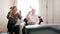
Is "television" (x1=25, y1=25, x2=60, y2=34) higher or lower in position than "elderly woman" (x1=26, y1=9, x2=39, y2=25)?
lower

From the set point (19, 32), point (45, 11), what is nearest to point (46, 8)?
point (45, 11)

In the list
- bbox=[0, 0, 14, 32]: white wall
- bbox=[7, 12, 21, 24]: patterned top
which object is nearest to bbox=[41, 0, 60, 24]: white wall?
bbox=[7, 12, 21, 24]: patterned top

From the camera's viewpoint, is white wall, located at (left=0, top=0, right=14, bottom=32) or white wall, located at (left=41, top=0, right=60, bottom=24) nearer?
white wall, located at (left=0, top=0, right=14, bottom=32)

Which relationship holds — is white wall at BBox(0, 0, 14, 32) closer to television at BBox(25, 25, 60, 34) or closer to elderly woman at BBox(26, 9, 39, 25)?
elderly woman at BBox(26, 9, 39, 25)

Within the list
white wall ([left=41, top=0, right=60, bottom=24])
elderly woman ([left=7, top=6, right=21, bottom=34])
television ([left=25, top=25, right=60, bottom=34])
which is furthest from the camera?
white wall ([left=41, top=0, right=60, bottom=24])

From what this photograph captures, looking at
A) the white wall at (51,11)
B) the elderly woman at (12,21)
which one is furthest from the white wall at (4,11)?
the white wall at (51,11)

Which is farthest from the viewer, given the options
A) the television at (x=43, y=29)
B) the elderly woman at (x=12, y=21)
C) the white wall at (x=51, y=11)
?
the white wall at (x=51, y=11)

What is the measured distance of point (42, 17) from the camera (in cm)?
229

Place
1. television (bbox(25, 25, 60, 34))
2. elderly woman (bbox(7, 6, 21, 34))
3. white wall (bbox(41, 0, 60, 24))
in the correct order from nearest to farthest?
television (bbox(25, 25, 60, 34)) → elderly woman (bbox(7, 6, 21, 34)) → white wall (bbox(41, 0, 60, 24))

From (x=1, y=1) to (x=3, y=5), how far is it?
0.08 meters

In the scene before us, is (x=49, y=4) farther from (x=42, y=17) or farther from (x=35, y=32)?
(x=35, y=32)

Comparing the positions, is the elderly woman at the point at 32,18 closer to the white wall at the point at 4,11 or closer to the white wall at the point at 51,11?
the white wall at the point at 51,11

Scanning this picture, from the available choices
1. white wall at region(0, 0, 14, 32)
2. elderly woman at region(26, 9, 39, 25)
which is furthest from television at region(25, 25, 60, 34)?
white wall at region(0, 0, 14, 32)

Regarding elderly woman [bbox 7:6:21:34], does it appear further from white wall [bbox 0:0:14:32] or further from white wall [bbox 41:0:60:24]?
white wall [bbox 41:0:60:24]
